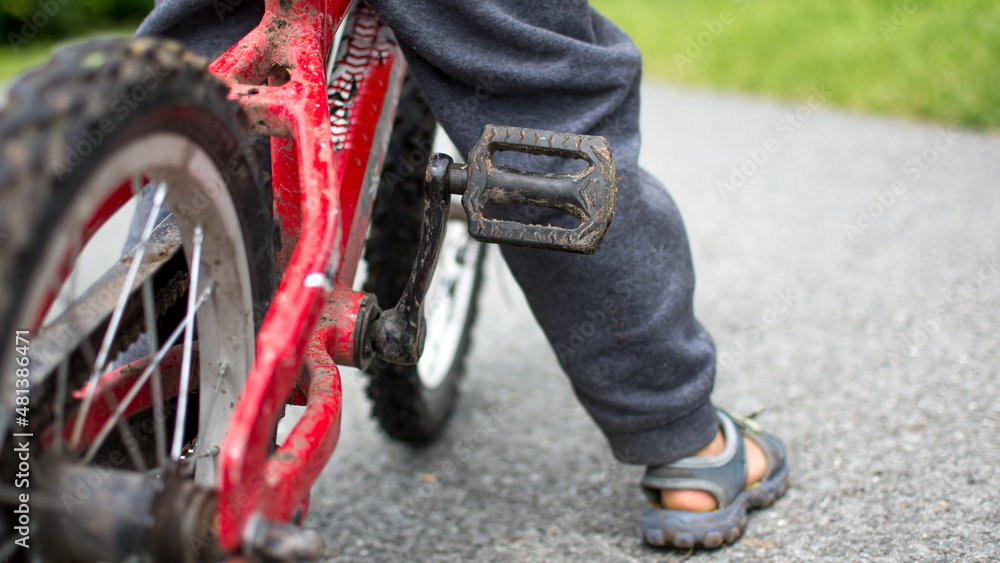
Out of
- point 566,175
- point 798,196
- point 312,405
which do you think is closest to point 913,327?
point 798,196

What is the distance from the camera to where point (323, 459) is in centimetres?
73

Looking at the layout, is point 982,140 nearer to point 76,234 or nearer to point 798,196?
point 798,196

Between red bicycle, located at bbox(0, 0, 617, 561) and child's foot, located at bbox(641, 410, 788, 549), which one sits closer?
red bicycle, located at bbox(0, 0, 617, 561)

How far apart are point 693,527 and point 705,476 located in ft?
0.25

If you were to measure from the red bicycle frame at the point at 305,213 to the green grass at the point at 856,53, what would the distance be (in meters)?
3.09
